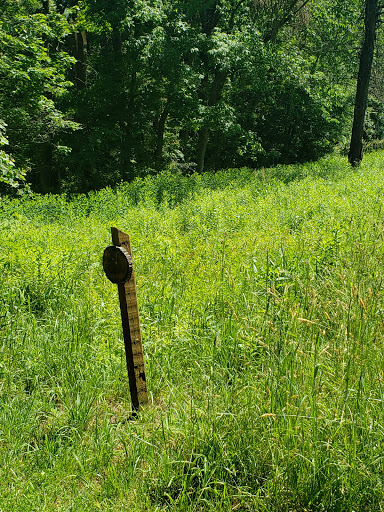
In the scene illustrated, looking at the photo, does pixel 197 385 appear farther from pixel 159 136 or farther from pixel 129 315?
pixel 159 136

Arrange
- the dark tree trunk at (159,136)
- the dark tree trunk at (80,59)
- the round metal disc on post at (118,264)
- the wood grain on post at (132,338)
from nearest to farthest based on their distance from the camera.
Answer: the round metal disc on post at (118,264)
the wood grain on post at (132,338)
the dark tree trunk at (159,136)
the dark tree trunk at (80,59)

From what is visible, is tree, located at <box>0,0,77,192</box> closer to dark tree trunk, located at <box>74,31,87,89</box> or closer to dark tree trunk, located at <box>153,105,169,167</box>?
dark tree trunk, located at <box>74,31,87,89</box>

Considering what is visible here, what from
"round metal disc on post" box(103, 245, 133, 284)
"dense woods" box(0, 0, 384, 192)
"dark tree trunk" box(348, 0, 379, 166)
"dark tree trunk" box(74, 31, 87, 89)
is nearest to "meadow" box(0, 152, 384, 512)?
"round metal disc on post" box(103, 245, 133, 284)

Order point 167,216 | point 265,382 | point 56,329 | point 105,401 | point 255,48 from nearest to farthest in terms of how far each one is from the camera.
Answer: point 265,382
point 105,401
point 56,329
point 167,216
point 255,48

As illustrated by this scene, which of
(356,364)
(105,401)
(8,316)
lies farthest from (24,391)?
(356,364)

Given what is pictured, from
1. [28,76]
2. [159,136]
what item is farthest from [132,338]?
[159,136]

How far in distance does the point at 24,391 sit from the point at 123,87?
18.7 metres

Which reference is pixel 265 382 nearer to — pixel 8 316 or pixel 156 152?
pixel 8 316

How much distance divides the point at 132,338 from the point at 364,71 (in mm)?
18846

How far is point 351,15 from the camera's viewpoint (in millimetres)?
20359

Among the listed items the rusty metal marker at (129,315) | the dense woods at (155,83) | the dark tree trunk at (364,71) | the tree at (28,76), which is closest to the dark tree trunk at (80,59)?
the dense woods at (155,83)

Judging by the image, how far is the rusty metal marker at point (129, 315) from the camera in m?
3.11

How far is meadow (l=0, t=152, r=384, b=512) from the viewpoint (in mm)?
2422

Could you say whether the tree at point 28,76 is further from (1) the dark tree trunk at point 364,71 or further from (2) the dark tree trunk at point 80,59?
(1) the dark tree trunk at point 364,71
